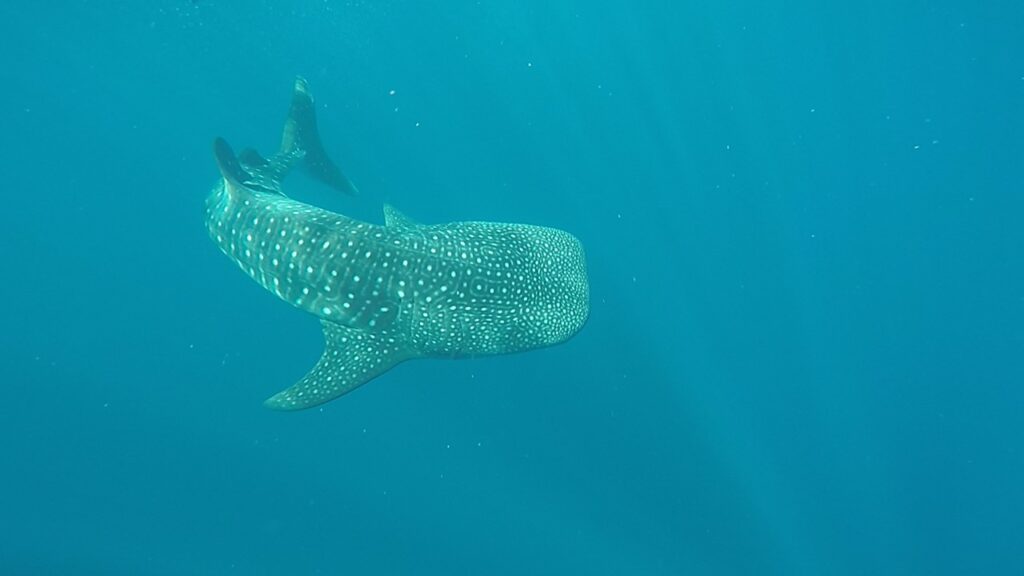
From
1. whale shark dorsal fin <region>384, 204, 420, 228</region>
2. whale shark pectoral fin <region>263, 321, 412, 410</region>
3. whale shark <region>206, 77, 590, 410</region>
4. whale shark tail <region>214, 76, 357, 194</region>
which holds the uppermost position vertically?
whale shark tail <region>214, 76, 357, 194</region>

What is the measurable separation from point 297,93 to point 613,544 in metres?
8.83

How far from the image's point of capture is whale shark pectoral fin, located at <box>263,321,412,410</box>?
18.9ft

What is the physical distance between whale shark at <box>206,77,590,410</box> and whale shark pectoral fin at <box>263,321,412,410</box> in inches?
0.4

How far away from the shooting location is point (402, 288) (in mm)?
5602

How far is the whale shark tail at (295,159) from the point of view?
23.9 ft

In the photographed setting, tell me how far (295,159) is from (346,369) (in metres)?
4.10

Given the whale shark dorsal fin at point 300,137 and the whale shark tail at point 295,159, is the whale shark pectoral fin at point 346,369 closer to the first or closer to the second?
the whale shark tail at point 295,159

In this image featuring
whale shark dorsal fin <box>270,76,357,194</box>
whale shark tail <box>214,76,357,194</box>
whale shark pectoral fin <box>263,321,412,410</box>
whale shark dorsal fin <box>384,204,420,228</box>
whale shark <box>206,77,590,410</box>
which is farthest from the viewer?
whale shark dorsal fin <box>270,76,357,194</box>

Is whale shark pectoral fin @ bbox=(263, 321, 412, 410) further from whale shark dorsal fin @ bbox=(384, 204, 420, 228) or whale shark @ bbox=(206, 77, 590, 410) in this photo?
whale shark dorsal fin @ bbox=(384, 204, 420, 228)

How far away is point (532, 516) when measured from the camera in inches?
366

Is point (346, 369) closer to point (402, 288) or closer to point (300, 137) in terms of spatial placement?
point (402, 288)

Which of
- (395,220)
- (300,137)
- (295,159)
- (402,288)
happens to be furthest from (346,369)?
(300,137)

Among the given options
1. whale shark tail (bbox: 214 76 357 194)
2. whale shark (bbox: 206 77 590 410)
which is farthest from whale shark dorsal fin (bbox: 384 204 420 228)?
whale shark tail (bbox: 214 76 357 194)

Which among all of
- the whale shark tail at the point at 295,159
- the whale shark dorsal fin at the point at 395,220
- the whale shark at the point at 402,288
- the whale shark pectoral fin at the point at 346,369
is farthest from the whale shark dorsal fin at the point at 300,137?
the whale shark pectoral fin at the point at 346,369
